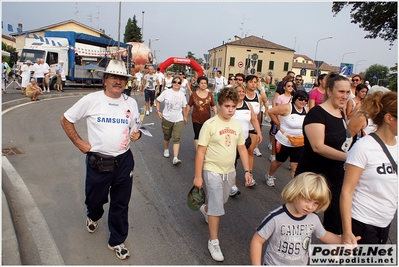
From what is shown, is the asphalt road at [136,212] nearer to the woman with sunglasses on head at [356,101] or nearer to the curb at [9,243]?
the curb at [9,243]

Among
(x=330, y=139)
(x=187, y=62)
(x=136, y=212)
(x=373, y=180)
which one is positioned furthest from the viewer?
(x=187, y=62)

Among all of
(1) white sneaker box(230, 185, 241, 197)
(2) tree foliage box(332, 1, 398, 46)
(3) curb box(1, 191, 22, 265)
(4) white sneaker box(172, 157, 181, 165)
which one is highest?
(2) tree foliage box(332, 1, 398, 46)

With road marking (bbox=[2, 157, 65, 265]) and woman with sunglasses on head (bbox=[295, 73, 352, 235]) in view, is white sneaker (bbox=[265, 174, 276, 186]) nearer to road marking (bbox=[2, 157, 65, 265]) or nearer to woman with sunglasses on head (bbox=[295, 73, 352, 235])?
woman with sunglasses on head (bbox=[295, 73, 352, 235])

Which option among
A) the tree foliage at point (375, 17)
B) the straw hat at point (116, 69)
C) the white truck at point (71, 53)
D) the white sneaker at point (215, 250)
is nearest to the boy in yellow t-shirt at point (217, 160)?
the white sneaker at point (215, 250)

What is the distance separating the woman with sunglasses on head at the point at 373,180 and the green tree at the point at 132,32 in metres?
75.8

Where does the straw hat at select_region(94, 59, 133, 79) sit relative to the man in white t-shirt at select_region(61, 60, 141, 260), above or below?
above

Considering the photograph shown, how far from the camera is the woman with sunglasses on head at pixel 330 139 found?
105 inches

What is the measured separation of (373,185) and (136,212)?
9.51 ft

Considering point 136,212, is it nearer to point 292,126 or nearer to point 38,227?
point 38,227

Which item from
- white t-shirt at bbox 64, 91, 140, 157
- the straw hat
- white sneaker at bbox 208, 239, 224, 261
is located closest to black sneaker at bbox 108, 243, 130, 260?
white sneaker at bbox 208, 239, 224, 261

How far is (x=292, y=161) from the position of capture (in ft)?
15.9

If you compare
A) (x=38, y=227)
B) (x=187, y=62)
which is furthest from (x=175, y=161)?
(x=187, y=62)

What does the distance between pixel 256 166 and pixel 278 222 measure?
423 centimetres

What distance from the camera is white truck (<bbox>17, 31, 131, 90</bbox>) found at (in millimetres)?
19062
